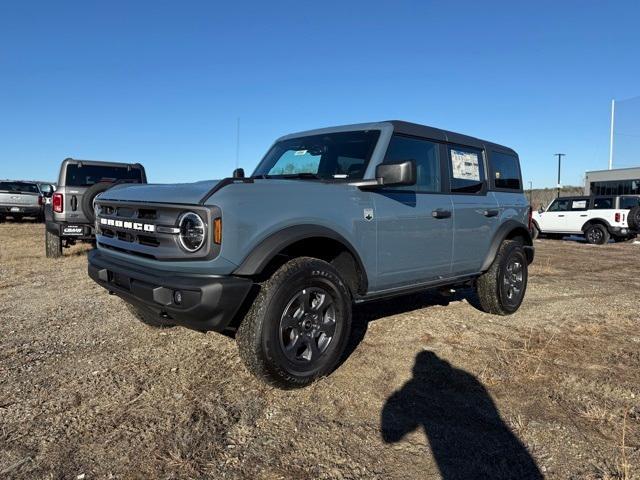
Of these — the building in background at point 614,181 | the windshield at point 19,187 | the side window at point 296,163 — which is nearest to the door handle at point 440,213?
the side window at point 296,163

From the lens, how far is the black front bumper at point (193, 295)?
2.81 metres

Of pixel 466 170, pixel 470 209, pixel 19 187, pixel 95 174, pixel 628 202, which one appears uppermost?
pixel 19 187

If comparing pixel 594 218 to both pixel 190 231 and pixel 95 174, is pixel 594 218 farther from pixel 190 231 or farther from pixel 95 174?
pixel 190 231

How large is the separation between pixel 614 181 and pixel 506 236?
34.1 metres

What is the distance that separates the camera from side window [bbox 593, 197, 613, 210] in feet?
54.7

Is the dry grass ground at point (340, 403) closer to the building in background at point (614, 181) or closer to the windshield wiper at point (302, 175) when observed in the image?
the windshield wiper at point (302, 175)

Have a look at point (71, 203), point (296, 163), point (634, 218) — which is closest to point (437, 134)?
point (296, 163)

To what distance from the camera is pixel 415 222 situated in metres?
4.18

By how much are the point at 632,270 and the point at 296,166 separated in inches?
332

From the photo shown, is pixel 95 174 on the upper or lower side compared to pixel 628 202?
upper

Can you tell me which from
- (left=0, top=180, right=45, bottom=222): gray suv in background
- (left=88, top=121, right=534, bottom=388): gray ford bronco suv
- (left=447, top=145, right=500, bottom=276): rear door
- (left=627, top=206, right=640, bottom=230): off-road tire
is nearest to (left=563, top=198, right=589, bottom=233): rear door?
(left=627, top=206, right=640, bottom=230): off-road tire

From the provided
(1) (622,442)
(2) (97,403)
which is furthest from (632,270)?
(2) (97,403)

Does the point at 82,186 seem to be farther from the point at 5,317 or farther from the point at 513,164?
the point at 513,164

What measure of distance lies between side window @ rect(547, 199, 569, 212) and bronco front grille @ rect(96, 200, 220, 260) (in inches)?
694
